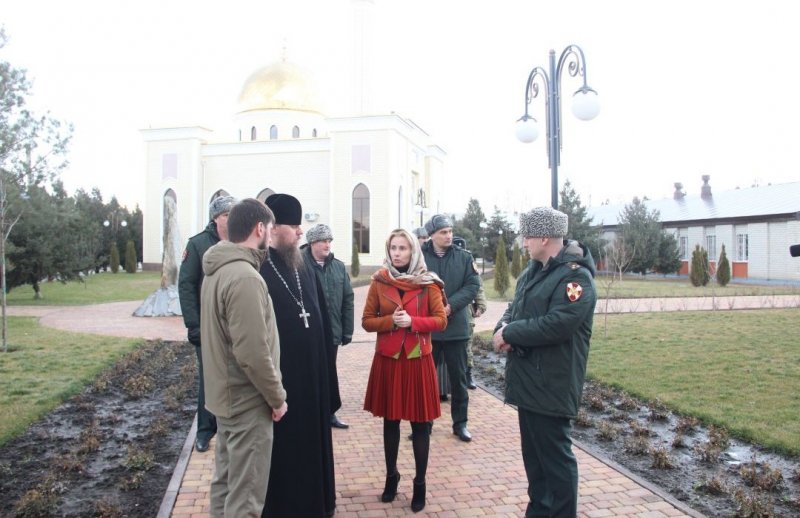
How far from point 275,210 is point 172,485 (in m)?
2.31

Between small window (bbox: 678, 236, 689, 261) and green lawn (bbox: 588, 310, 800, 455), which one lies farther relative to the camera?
small window (bbox: 678, 236, 689, 261)

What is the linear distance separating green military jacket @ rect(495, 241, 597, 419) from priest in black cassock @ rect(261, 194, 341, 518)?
115 cm

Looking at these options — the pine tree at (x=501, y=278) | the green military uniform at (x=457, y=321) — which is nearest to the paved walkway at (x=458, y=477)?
the green military uniform at (x=457, y=321)

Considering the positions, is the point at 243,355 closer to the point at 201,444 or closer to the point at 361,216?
the point at 201,444

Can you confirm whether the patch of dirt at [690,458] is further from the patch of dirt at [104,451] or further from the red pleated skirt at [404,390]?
the patch of dirt at [104,451]

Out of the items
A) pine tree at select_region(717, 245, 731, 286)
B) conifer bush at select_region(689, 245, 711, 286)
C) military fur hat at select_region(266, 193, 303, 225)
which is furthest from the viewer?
conifer bush at select_region(689, 245, 711, 286)

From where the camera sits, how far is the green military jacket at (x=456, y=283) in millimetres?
5641

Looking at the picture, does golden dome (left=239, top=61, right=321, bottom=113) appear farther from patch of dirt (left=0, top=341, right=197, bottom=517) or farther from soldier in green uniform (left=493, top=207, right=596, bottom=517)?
A: soldier in green uniform (left=493, top=207, right=596, bottom=517)

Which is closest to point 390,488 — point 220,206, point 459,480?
point 459,480

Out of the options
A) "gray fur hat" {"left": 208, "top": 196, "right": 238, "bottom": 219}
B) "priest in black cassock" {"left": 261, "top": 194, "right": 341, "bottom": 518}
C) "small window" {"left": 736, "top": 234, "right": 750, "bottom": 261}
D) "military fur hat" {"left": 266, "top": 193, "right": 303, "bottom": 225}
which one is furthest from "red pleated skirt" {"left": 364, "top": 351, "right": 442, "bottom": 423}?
"small window" {"left": 736, "top": 234, "right": 750, "bottom": 261}

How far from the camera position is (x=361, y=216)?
1452 inches

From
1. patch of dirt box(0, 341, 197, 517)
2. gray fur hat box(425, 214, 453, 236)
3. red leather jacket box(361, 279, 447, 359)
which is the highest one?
gray fur hat box(425, 214, 453, 236)

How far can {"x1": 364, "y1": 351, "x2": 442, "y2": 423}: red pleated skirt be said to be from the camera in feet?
13.4

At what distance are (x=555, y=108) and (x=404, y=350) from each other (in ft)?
16.6
